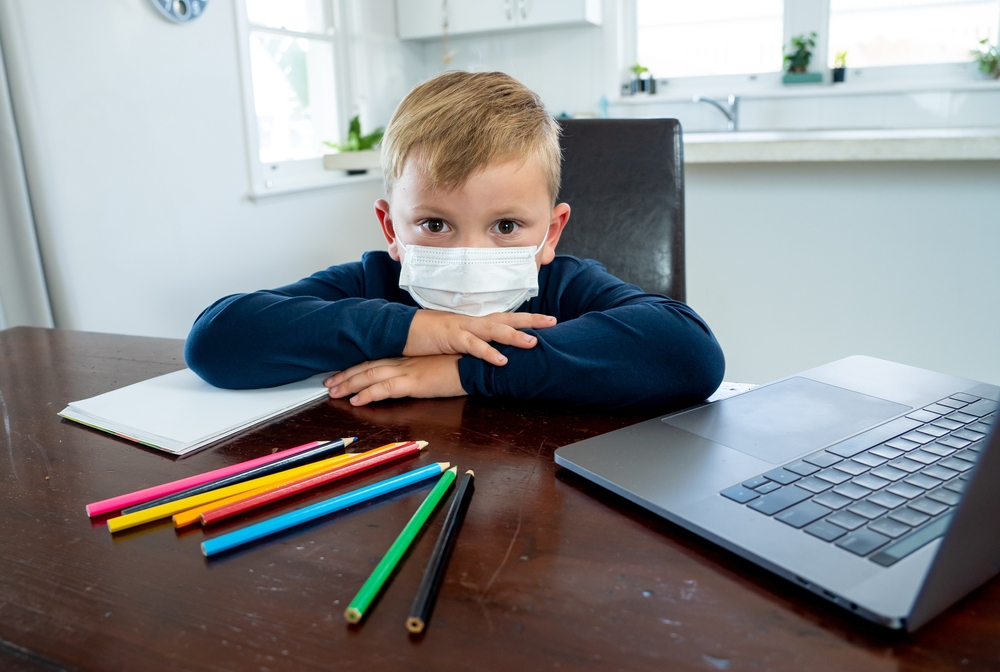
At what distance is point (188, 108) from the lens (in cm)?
256

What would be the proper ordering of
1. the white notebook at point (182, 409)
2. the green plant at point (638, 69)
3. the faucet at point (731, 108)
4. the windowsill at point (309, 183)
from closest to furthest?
the white notebook at point (182, 409), the windowsill at point (309, 183), the faucet at point (731, 108), the green plant at point (638, 69)

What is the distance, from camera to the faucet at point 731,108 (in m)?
3.50

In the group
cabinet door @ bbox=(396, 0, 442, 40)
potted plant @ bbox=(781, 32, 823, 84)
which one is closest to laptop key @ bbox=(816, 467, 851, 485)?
potted plant @ bbox=(781, 32, 823, 84)

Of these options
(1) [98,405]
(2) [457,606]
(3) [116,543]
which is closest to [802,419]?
(2) [457,606]

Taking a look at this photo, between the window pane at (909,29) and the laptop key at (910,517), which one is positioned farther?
the window pane at (909,29)

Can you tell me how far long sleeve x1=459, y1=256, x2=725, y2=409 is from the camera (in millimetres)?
754

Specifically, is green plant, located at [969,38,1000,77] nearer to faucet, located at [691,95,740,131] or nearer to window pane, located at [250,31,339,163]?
faucet, located at [691,95,740,131]

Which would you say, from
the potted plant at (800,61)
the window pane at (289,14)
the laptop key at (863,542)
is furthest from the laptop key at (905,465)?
the potted plant at (800,61)

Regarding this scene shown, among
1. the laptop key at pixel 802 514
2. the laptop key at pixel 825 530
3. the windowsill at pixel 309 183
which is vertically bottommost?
the laptop key at pixel 802 514

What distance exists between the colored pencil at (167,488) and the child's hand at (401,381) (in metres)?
0.19

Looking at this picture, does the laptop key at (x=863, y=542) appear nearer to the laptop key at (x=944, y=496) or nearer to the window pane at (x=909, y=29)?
the laptop key at (x=944, y=496)

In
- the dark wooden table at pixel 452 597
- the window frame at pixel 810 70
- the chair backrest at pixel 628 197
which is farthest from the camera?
the window frame at pixel 810 70

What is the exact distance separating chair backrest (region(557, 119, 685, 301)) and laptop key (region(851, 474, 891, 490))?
79 cm

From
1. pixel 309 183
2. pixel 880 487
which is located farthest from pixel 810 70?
pixel 880 487
